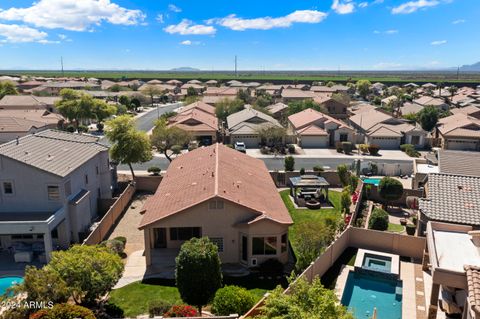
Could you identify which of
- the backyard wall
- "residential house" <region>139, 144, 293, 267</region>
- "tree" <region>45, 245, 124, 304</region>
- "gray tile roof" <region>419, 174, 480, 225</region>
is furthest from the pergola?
"tree" <region>45, 245, 124, 304</region>

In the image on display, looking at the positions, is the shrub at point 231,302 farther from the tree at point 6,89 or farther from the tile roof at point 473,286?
the tree at point 6,89

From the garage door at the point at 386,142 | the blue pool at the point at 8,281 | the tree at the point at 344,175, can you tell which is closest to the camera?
the blue pool at the point at 8,281

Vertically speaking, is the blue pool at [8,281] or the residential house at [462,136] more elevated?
the residential house at [462,136]

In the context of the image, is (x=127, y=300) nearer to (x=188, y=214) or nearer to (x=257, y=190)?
(x=188, y=214)

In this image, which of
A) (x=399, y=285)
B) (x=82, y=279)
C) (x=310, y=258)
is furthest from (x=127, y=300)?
(x=399, y=285)

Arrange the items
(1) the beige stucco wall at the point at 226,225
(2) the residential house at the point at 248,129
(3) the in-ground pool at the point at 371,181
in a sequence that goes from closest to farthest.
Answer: (1) the beige stucco wall at the point at 226,225 < (3) the in-ground pool at the point at 371,181 < (2) the residential house at the point at 248,129

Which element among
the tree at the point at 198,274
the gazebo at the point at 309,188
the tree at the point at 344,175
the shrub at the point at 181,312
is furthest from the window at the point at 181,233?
the tree at the point at 344,175

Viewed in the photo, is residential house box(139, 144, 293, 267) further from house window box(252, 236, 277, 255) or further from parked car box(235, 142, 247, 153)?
parked car box(235, 142, 247, 153)
